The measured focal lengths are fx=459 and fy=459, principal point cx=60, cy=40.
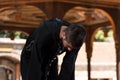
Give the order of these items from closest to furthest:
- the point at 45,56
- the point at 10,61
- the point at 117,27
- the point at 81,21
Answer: the point at 45,56 → the point at 117,27 → the point at 81,21 → the point at 10,61

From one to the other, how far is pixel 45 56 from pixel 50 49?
66 mm

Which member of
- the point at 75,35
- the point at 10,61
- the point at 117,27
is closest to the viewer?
the point at 75,35

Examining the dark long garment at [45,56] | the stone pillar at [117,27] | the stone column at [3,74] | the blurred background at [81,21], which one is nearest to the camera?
the dark long garment at [45,56]

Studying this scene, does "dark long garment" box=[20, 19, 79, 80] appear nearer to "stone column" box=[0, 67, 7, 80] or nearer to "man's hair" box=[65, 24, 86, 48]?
"man's hair" box=[65, 24, 86, 48]

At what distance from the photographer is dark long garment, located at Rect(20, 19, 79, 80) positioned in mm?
3410

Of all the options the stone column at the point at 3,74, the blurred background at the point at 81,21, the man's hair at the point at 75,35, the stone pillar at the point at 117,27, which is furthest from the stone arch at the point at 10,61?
the man's hair at the point at 75,35

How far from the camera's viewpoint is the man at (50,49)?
3.27m

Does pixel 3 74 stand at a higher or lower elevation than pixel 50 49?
lower

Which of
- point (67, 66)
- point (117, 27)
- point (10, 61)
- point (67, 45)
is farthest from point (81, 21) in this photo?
point (10, 61)

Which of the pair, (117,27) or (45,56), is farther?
(117,27)

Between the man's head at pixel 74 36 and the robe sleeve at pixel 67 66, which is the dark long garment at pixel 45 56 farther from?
the man's head at pixel 74 36

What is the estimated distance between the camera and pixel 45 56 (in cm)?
350

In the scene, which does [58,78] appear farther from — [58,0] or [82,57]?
[82,57]

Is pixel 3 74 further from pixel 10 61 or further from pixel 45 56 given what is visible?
pixel 45 56
